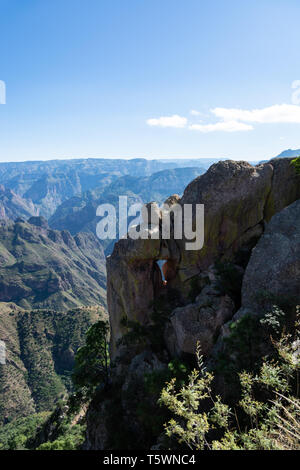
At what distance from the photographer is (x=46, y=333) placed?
140 meters

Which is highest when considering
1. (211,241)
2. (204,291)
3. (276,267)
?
(211,241)

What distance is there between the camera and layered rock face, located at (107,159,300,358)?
76.5ft

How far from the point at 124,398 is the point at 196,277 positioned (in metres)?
11.8

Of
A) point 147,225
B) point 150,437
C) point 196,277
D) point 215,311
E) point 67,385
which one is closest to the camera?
point 150,437

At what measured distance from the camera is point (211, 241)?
2491 cm

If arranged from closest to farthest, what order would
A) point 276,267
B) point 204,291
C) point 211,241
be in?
point 276,267, point 204,291, point 211,241

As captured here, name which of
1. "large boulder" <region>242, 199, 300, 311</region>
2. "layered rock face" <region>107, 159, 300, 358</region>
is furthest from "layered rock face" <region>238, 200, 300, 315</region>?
"layered rock face" <region>107, 159, 300, 358</region>

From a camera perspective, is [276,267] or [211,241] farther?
[211,241]

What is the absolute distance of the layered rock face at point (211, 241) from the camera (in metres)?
23.3

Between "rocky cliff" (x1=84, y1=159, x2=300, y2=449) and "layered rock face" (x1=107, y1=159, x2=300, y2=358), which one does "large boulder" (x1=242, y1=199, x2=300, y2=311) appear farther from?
"layered rock face" (x1=107, y1=159, x2=300, y2=358)

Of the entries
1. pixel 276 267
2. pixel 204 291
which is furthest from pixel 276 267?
pixel 204 291

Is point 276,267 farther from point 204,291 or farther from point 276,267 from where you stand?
point 204,291
